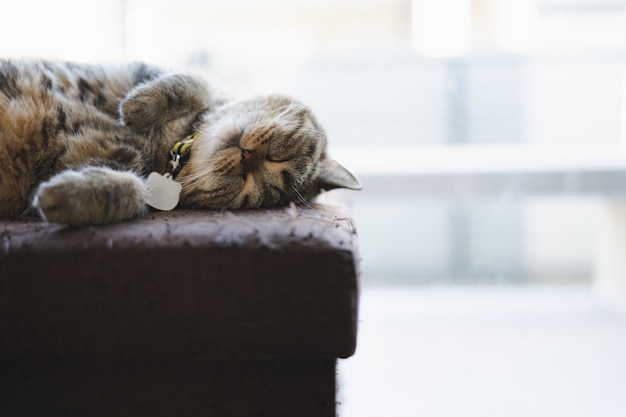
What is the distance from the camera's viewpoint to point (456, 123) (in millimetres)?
2730

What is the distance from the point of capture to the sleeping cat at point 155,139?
117cm

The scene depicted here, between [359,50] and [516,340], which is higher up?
[359,50]

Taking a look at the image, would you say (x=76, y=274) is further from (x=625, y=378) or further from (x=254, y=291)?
(x=625, y=378)

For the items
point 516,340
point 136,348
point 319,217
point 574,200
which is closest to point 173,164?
point 319,217

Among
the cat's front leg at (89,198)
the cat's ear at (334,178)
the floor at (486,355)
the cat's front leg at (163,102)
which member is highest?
the cat's front leg at (163,102)

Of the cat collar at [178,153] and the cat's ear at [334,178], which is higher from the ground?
the cat collar at [178,153]

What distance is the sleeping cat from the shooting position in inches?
46.1

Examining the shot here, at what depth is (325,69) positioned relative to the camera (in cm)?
275

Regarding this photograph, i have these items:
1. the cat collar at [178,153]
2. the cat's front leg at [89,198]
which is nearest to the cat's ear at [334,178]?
the cat collar at [178,153]

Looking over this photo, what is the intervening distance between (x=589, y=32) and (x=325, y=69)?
1.27 m

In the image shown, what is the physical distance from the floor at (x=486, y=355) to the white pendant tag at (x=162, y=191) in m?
0.59

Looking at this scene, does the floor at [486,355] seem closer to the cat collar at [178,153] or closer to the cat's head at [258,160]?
the cat's head at [258,160]

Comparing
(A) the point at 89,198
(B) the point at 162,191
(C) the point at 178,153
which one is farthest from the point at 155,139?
(A) the point at 89,198

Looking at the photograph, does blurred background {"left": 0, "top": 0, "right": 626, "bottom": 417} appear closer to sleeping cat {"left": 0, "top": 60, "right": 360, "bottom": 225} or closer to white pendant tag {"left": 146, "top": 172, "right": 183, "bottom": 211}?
sleeping cat {"left": 0, "top": 60, "right": 360, "bottom": 225}
